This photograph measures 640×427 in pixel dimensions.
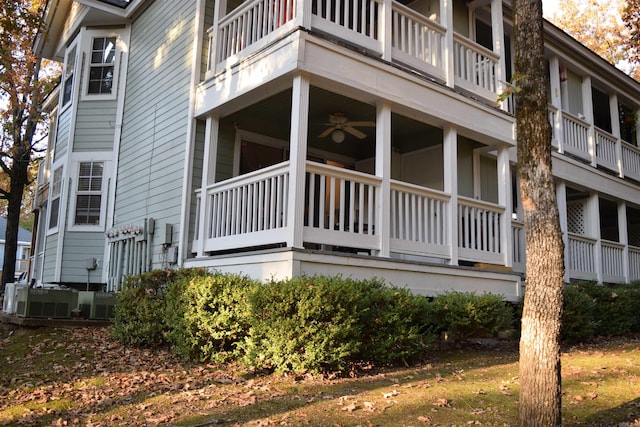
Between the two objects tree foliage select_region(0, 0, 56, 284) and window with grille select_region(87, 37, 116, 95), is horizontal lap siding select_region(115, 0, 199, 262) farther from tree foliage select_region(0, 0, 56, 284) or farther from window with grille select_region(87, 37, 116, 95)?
tree foliage select_region(0, 0, 56, 284)

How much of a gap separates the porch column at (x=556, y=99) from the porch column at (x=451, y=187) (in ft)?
15.3

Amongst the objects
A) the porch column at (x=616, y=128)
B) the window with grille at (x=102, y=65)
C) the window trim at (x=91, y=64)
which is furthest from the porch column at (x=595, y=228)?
the window with grille at (x=102, y=65)

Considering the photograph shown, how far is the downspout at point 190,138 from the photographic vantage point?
934cm

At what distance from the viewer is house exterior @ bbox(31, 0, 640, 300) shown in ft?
25.3

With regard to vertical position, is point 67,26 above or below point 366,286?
above

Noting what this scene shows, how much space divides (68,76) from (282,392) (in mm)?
11947

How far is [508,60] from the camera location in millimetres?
13422

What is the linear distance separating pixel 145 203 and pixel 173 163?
4.37ft

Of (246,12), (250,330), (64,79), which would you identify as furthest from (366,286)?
(64,79)

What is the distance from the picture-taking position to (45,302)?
9.06m

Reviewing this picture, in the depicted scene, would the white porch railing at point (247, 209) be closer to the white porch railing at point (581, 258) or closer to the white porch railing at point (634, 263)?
the white porch railing at point (581, 258)

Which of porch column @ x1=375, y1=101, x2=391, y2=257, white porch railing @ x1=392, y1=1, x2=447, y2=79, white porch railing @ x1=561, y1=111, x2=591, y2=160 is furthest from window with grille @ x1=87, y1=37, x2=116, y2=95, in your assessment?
white porch railing @ x1=561, y1=111, x2=591, y2=160

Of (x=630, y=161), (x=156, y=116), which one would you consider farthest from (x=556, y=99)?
(x=156, y=116)

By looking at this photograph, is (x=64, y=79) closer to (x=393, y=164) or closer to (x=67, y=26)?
(x=67, y=26)
